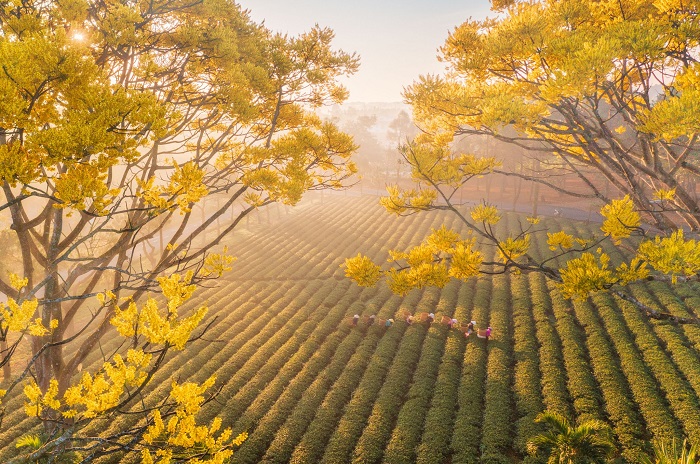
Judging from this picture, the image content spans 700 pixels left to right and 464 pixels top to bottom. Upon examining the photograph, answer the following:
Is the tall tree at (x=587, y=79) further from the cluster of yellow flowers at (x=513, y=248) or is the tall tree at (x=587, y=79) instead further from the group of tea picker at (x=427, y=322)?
the group of tea picker at (x=427, y=322)

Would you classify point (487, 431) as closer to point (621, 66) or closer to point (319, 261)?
point (621, 66)

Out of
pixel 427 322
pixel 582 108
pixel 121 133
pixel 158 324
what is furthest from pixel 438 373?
pixel 121 133

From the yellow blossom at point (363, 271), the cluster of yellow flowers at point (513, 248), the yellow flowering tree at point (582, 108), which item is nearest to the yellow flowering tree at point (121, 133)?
the yellow blossom at point (363, 271)

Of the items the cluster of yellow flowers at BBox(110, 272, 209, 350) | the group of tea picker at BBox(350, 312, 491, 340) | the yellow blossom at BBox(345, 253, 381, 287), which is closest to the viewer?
the cluster of yellow flowers at BBox(110, 272, 209, 350)

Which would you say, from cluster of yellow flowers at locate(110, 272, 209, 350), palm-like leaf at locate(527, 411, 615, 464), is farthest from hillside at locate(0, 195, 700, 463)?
cluster of yellow flowers at locate(110, 272, 209, 350)

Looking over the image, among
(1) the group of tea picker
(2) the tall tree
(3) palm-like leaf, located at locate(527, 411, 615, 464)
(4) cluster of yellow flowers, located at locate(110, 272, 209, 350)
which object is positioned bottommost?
(3) palm-like leaf, located at locate(527, 411, 615, 464)

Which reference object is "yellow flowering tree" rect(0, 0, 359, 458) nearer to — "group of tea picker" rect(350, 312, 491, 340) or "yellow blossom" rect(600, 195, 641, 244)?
"yellow blossom" rect(600, 195, 641, 244)

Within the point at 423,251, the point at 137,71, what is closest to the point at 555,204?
the point at 423,251

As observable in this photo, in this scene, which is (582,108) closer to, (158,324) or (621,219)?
(621,219)
